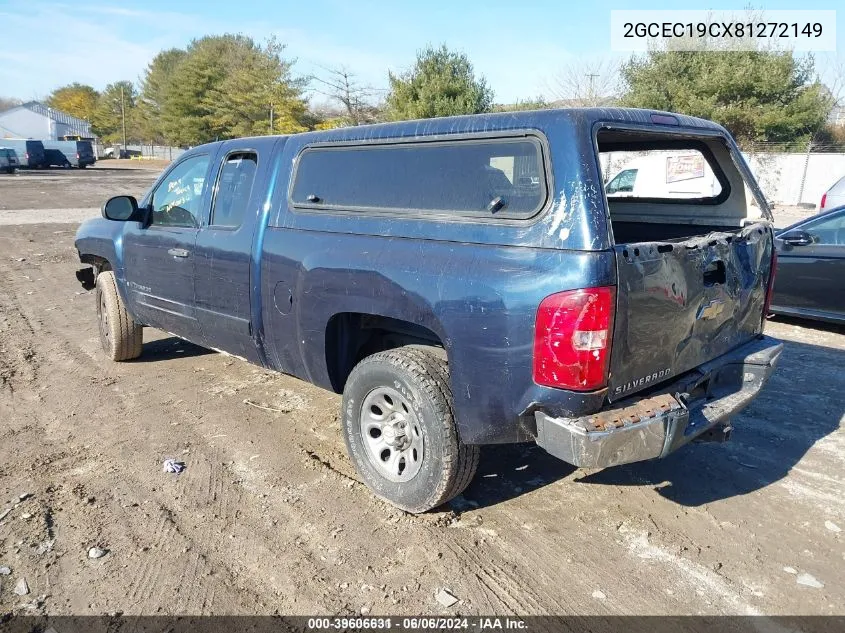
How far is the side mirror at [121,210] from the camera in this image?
4.92 metres

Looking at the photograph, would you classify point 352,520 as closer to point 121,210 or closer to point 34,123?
point 121,210

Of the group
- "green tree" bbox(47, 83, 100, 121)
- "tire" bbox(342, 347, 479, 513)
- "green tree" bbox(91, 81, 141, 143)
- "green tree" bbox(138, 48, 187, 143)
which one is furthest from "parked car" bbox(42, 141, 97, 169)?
"tire" bbox(342, 347, 479, 513)

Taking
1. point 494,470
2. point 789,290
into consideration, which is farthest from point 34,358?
point 789,290

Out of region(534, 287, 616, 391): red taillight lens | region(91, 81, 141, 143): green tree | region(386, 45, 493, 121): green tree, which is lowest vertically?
region(534, 287, 616, 391): red taillight lens

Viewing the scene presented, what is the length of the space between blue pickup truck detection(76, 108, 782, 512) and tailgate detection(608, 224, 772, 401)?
0.4 inches

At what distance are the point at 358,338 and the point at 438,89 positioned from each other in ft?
85.9

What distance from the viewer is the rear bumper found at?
2.74 m

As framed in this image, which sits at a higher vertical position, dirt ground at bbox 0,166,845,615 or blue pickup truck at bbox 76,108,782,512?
blue pickup truck at bbox 76,108,782,512

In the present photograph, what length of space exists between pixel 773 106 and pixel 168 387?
3003cm

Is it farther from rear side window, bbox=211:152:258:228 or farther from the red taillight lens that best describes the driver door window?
the red taillight lens

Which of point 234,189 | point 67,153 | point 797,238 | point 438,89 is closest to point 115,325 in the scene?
point 234,189

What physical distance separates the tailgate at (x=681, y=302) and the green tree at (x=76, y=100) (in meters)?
105

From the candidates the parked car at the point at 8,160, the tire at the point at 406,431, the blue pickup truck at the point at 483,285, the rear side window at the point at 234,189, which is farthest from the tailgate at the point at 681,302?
the parked car at the point at 8,160

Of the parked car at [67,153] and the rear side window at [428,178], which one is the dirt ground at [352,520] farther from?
the parked car at [67,153]
